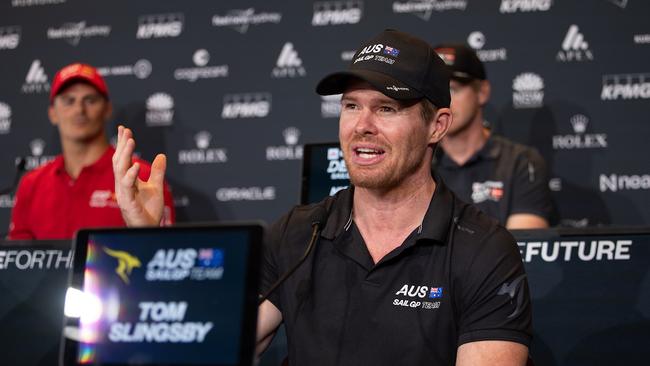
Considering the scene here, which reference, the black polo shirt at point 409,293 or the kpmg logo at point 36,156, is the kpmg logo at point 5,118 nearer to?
the kpmg logo at point 36,156

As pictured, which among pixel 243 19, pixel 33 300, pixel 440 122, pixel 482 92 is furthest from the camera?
pixel 243 19

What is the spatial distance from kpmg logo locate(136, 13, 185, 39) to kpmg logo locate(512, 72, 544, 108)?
1.74m

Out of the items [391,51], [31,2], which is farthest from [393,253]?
[31,2]

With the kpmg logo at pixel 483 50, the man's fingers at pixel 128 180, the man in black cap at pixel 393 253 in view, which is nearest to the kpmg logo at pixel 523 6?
the kpmg logo at pixel 483 50

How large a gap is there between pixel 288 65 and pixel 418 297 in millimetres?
2716

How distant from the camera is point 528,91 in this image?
4117mm

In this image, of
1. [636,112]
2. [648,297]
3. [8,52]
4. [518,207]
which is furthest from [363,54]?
[8,52]

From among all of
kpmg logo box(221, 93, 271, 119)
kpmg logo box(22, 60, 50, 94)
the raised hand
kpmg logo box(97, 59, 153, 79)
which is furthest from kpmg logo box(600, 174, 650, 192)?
kpmg logo box(22, 60, 50, 94)

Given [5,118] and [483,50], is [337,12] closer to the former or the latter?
[483,50]

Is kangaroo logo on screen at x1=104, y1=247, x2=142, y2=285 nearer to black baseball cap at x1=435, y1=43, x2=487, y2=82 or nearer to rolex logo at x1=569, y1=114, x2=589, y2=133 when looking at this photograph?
black baseball cap at x1=435, y1=43, x2=487, y2=82

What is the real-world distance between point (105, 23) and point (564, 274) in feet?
10.5

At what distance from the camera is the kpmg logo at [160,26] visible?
4734 mm

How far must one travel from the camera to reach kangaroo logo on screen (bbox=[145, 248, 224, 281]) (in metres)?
1.45

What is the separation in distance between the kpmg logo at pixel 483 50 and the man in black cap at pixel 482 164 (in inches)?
20.6
